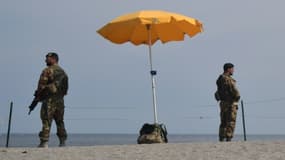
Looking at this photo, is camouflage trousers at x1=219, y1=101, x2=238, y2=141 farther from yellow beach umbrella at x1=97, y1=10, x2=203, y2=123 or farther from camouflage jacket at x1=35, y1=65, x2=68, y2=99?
camouflage jacket at x1=35, y1=65, x2=68, y2=99

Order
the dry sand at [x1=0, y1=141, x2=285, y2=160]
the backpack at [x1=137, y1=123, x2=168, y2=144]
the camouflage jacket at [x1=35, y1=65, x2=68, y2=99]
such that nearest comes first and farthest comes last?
the dry sand at [x1=0, y1=141, x2=285, y2=160] → the camouflage jacket at [x1=35, y1=65, x2=68, y2=99] → the backpack at [x1=137, y1=123, x2=168, y2=144]

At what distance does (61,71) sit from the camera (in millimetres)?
11375

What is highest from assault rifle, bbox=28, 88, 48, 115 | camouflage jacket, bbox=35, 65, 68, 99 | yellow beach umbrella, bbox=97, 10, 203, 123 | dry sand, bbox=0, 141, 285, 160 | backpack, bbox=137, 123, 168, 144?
yellow beach umbrella, bbox=97, 10, 203, 123

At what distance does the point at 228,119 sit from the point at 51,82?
3717 mm

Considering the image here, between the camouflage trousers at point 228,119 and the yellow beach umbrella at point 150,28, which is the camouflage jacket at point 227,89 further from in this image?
the yellow beach umbrella at point 150,28

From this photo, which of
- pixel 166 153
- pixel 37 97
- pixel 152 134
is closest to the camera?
pixel 166 153

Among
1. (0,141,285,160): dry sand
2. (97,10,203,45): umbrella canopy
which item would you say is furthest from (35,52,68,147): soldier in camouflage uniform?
(97,10,203,45): umbrella canopy

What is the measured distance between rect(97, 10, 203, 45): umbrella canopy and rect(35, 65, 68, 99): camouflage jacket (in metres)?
1.90

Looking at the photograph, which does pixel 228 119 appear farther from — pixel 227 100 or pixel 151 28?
pixel 151 28

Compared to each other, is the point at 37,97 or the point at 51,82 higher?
the point at 51,82

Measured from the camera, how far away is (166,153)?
9.22 m

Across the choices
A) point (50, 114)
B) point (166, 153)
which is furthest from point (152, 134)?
point (166, 153)

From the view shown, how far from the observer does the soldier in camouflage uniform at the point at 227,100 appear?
40.8ft

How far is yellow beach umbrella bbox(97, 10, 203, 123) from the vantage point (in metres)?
12.2
